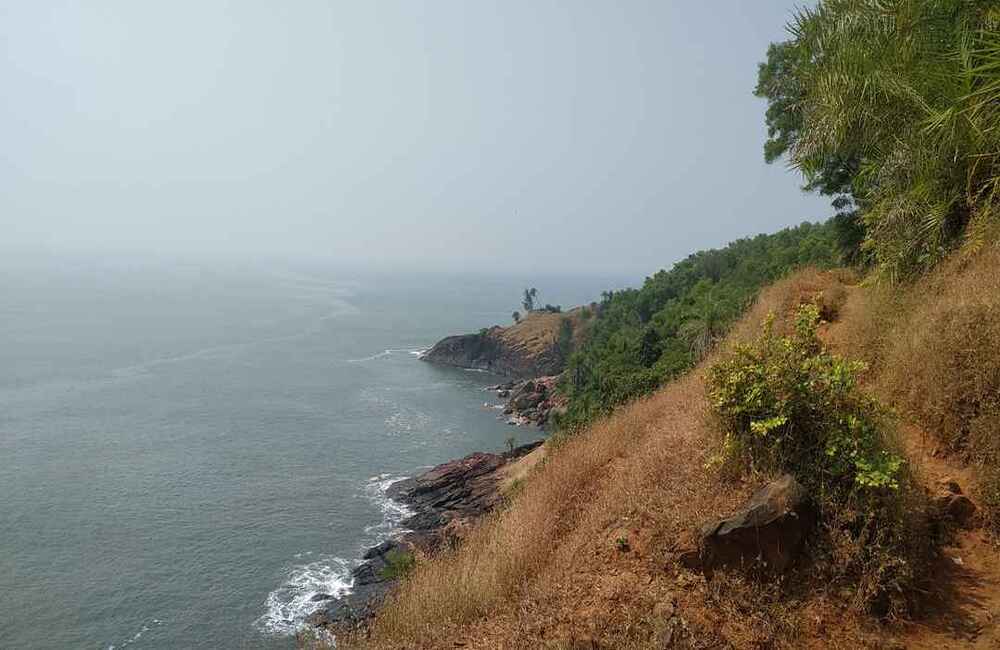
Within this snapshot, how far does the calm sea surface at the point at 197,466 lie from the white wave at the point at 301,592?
0.35 feet

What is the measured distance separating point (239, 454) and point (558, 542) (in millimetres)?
43275

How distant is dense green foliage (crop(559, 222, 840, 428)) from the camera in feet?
88.4

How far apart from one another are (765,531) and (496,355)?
290 feet

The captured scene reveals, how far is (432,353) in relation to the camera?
9306 cm

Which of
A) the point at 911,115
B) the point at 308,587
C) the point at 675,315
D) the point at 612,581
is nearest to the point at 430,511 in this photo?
the point at 308,587

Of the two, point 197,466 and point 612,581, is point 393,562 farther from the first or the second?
point 612,581

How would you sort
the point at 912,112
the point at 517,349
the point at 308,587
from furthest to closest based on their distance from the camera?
the point at 517,349
the point at 308,587
the point at 912,112

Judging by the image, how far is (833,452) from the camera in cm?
533

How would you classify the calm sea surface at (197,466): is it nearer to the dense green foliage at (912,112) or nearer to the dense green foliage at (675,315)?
the dense green foliage at (675,315)

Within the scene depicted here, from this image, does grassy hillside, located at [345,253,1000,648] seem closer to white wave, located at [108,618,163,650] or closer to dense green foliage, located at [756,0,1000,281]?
dense green foliage, located at [756,0,1000,281]

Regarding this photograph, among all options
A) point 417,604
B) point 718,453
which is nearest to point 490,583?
point 417,604

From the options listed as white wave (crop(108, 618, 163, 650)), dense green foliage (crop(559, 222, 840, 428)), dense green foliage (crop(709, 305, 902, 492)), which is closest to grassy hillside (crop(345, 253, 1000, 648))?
dense green foliage (crop(709, 305, 902, 492))

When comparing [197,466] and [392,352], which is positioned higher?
[392,352]

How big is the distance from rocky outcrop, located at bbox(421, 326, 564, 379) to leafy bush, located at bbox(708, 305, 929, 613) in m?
81.8
